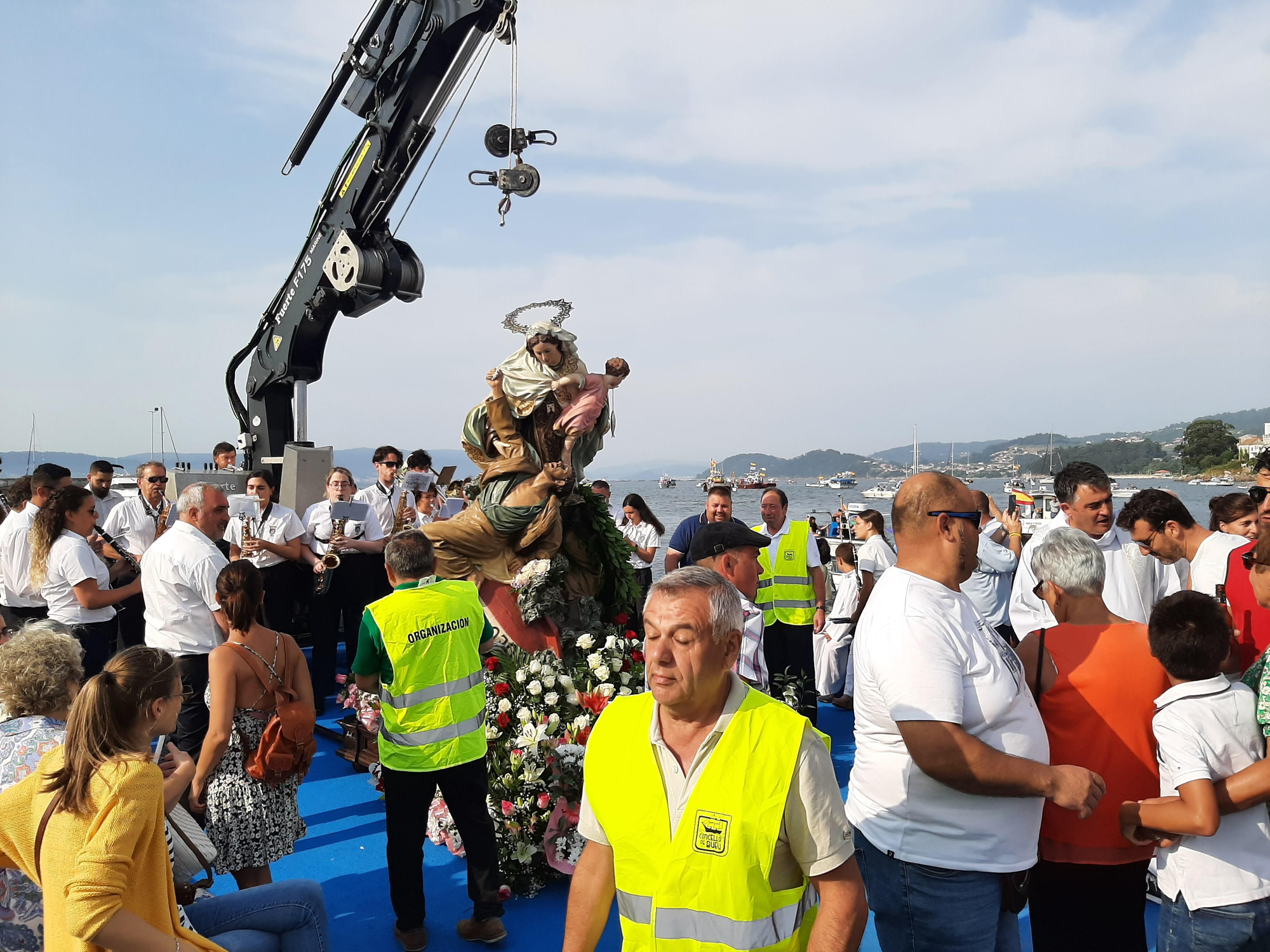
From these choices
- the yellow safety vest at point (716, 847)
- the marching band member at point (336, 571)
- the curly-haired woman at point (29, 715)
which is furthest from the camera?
the marching band member at point (336, 571)

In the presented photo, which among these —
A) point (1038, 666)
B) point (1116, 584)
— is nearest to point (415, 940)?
point (1038, 666)

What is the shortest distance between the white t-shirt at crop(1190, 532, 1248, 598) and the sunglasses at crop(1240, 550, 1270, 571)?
1.54 feet

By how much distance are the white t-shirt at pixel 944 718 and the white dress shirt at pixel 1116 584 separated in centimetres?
93

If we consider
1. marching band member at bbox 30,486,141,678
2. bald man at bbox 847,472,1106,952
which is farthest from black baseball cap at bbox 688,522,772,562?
marching band member at bbox 30,486,141,678

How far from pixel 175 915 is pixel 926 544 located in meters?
2.23

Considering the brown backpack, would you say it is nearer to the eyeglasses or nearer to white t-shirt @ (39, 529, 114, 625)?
white t-shirt @ (39, 529, 114, 625)

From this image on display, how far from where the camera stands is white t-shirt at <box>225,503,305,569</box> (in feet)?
23.1

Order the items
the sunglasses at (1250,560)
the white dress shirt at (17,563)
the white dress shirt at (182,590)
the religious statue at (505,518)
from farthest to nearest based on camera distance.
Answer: the white dress shirt at (17,563) < the religious statue at (505,518) < the white dress shirt at (182,590) < the sunglasses at (1250,560)

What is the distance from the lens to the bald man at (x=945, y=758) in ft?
7.10

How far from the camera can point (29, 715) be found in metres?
2.55

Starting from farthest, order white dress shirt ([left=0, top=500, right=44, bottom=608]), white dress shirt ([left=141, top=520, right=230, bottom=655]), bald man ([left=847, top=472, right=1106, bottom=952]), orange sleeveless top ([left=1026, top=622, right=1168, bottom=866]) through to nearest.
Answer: white dress shirt ([left=0, top=500, right=44, bottom=608]) → white dress shirt ([left=141, top=520, right=230, bottom=655]) → orange sleeveless top ([left=1026, top=622, right=1168, bottom=866]) → bald man ([left=847, top=472, right=1106, bottom=952])

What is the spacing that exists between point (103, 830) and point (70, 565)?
357 centimetres

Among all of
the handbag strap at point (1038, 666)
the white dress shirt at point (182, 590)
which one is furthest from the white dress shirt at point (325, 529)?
the handbag strap at point (1038, 666)

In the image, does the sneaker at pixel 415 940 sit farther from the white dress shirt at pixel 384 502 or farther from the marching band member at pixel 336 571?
the white dress shirt at pixel 384 502
